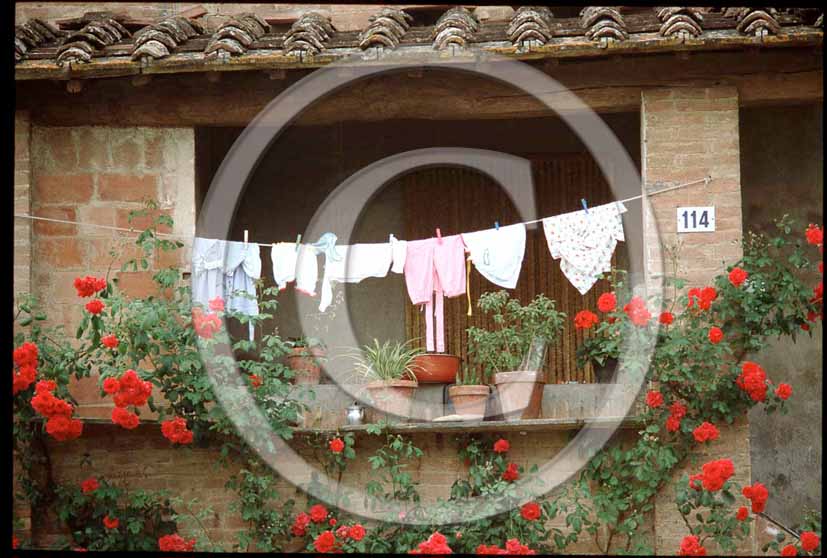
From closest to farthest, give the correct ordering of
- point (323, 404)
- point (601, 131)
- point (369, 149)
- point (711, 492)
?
1. point (711, 492)
2. point (323, 404)
3. point (601, 131)
4. point (369, 149)

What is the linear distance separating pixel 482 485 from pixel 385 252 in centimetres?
175

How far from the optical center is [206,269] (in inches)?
358

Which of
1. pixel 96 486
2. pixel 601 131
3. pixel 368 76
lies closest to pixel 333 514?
pixel 96 486

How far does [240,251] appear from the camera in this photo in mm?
9180

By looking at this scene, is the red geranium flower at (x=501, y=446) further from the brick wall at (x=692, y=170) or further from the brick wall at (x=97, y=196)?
the brick wall at (x=97, y=196)

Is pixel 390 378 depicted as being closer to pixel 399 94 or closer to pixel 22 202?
pixel 399 94

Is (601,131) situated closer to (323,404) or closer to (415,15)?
(415,15)

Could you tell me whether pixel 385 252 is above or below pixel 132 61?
below

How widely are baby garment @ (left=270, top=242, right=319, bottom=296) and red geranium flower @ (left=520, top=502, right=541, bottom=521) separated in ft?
6.96

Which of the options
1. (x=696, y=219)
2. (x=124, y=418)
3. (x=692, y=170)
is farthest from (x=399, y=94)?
(x=124, y=418)

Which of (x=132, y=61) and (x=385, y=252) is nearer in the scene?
(x=132, y=61)

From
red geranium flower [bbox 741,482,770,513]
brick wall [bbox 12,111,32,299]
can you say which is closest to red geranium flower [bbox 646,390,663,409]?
red geranium flower [bbox 741,482,770,513]

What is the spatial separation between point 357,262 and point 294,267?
1.39ft

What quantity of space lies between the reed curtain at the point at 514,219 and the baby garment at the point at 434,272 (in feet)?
3.84
